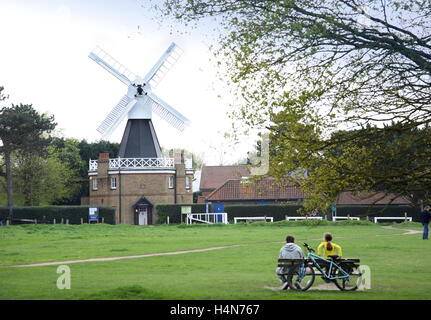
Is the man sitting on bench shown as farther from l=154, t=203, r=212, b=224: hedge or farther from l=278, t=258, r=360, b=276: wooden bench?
l=154, t=203, r=212, b=224: hedge

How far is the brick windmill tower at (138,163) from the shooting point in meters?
59.0

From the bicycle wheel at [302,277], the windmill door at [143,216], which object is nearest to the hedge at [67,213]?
the windmill door at [143,216]

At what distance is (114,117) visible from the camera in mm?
59188

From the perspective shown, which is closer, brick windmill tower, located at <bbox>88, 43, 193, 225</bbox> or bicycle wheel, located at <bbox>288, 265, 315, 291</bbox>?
Answer: bicycle wheel, located at <bbox>288, 265, 315, 291</bbox>

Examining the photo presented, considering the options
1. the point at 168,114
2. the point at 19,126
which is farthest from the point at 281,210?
the point at 19,126

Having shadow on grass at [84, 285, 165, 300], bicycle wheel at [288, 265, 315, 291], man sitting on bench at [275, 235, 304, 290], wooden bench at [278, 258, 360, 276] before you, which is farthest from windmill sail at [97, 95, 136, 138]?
shadow on grass at [84, 285, 165, 300]

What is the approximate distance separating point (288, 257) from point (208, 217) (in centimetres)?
4019

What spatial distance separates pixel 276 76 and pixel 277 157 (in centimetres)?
175

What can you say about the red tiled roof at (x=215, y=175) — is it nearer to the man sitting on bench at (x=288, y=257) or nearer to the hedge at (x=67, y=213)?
the hedge at (x=67, y=213)

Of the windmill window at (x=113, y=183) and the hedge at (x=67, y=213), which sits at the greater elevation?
the windmill window at (x=113, y=183)

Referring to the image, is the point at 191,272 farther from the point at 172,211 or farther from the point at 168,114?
the point at 168,114

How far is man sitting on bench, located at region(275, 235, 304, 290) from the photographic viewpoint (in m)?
13.4

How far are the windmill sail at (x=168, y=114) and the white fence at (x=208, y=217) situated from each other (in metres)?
9.18
